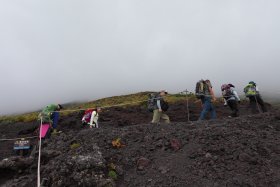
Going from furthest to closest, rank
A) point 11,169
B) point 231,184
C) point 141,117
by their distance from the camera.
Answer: point 141,117 < point 11,169 < point 231,184

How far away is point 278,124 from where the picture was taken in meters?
13.4

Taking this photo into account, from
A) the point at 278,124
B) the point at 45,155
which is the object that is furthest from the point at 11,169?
the point at 278,124

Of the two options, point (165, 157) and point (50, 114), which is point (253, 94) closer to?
point (165, 157)

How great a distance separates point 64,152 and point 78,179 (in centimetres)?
246

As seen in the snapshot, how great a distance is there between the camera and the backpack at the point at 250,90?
56.7 feet

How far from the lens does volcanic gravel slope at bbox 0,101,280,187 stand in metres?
9.55

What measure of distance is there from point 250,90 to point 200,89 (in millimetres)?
2899

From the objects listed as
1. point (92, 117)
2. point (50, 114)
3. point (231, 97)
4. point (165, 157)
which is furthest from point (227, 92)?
point (50, 114)

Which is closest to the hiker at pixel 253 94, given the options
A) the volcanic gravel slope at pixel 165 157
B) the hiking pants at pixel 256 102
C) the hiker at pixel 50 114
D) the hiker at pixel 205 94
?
the hiking pants at pixel 256 102

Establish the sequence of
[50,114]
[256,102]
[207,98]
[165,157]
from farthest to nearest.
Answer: [256,102] < [207,98] < [50,114] < [165,157]

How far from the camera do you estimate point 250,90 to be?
1739 centimetres

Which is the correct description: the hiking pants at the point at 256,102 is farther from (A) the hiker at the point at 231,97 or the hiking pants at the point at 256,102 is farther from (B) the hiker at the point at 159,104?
(B) the hiker at the point at 159,104

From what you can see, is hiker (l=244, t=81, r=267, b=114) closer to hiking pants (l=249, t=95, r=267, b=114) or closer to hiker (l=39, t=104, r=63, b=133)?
hiking pants (l=249, t=95, r=267, b=114)

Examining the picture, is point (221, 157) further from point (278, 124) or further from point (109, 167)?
point (278, 124)
